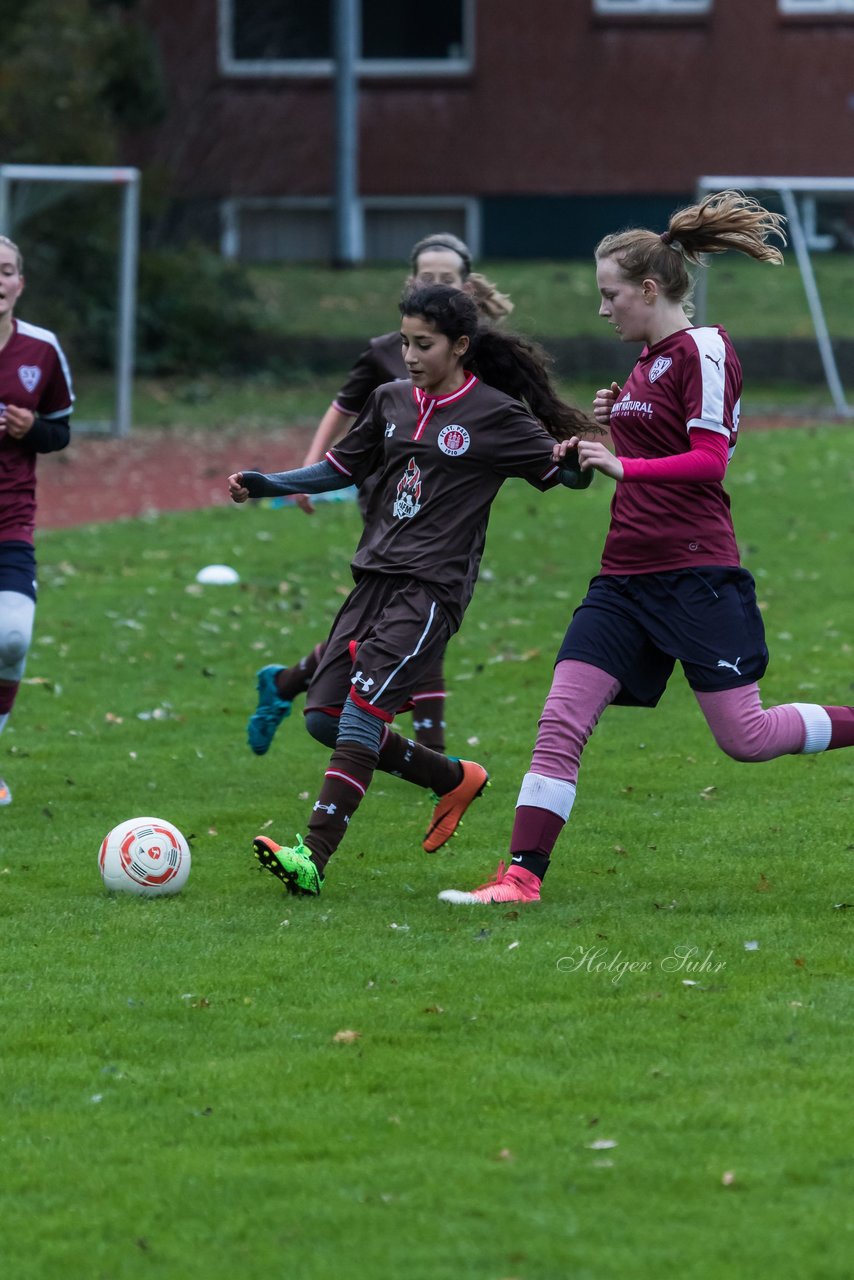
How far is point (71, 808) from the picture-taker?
763cm

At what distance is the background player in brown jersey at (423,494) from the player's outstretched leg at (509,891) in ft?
1.51

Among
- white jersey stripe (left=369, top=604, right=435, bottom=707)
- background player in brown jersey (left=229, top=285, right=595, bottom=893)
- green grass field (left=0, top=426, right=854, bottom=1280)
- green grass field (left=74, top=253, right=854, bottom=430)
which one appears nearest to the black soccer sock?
green grass field (left=0, top=426, right=854, bottom=1280)

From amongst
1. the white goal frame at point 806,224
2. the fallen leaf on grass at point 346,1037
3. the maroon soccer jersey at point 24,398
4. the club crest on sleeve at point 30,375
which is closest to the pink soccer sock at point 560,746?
the fallen leaf on grass at point 346,1037

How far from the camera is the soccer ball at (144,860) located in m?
6.25

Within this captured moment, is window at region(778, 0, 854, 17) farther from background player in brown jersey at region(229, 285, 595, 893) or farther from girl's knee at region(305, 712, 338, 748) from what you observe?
girl's knee at region(305, 712, 338, 748)

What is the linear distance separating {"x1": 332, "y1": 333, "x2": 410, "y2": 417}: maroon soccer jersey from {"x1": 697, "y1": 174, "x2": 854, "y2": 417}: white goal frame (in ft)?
51.7

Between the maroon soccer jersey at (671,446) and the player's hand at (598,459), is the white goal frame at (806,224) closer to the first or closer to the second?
the maroon soccer jersey at (671,446)

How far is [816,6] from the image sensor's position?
29.8m

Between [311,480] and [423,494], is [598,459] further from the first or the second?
[311,480]

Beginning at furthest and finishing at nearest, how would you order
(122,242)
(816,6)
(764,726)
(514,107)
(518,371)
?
(514,107) < (816,6) < (122,242) < (518,371) < (764,726)

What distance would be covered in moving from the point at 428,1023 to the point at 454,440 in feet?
6.80

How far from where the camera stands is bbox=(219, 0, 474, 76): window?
100 feet

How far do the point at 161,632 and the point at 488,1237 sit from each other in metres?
8.36

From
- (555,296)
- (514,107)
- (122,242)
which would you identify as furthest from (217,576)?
(514,107)
